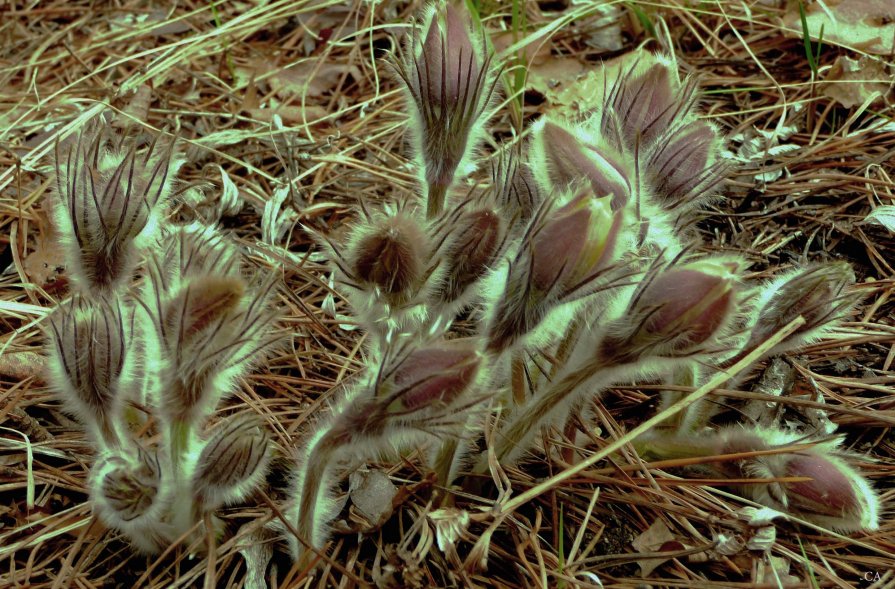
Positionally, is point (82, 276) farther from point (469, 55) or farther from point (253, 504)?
point (469, 55)

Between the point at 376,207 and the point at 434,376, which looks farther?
the point at 376,207

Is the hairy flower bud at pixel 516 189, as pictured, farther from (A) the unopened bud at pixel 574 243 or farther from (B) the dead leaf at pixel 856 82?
(B) the dead leaf at pixel 856 82

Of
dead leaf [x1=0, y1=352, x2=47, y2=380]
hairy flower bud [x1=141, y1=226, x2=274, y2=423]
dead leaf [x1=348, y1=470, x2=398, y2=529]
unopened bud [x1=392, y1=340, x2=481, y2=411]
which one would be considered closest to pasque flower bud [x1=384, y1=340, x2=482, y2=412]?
unopened bud [x1=392, y1=340, x2=481, y2=411]

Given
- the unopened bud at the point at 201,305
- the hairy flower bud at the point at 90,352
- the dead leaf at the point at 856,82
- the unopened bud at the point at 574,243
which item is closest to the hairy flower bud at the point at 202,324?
the unopened bud at the point at 201,305

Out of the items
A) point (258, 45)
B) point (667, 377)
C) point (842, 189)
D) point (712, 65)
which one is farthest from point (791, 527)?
point (258, 45)

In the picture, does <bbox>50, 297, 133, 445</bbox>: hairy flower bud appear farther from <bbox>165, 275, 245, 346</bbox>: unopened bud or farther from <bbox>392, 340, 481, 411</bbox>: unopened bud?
<bbox>392, 340, 481, 411</bbox>: unopened bud

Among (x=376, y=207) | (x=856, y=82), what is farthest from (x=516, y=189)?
(x=856, y=82)

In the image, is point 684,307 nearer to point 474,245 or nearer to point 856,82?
point 474,245
